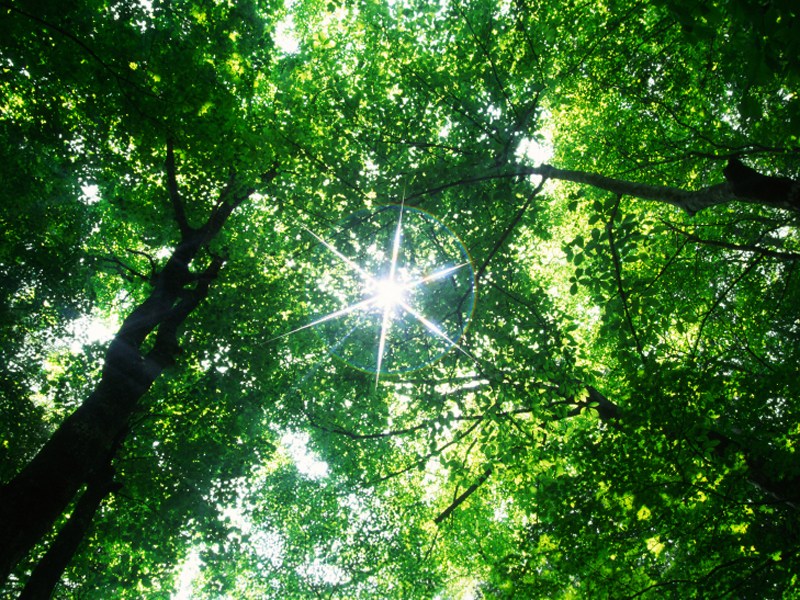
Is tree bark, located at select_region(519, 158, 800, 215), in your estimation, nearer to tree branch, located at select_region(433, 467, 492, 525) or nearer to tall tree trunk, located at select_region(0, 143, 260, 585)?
tree branch, located at select_region(433, 467, 492, 525)

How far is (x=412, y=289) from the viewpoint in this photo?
6.92 meters

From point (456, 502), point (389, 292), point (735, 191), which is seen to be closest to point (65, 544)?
point (456, 502)

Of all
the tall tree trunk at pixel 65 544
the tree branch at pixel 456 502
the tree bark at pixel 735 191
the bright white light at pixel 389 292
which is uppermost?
the bright white light at pixel 389 292

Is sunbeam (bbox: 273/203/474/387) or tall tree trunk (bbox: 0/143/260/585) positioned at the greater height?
sunbeam (bbox: 273/203/474/387)

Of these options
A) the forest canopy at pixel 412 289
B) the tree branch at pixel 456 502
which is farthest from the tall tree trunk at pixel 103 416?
the tree branch at pixel 456 502

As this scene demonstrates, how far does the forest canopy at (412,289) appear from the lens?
15.4 ft

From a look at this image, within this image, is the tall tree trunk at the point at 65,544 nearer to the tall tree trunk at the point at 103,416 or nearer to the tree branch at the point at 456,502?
the tall tree trunk at the point at 103,416

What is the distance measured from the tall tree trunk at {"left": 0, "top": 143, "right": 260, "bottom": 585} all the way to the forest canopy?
0.04 m

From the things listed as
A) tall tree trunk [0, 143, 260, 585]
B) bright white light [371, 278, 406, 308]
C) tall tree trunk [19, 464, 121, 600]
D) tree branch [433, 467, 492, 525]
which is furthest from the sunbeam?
tall tree trunk [19, 464, 121, 600]

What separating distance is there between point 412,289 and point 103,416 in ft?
16.8

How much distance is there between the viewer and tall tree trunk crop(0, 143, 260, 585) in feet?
15.4

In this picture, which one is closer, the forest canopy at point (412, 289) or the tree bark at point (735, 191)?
the tree bark at point (735, 191)

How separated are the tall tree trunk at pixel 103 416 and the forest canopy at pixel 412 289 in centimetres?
4

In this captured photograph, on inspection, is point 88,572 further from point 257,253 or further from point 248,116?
point 248,116
